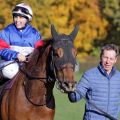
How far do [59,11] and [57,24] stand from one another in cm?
76

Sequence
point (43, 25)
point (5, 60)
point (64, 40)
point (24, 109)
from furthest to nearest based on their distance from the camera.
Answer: point (43, 25) < point (5, 60) < point (24, 109) < point (64, 40)

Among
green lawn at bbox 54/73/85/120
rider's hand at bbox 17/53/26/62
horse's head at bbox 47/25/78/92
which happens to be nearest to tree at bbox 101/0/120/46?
green lawn at bbox 54/73/85/120

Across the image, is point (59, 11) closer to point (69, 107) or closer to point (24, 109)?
point (69, 107)

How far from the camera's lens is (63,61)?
657 cm

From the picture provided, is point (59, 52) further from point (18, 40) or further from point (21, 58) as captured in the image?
point (18, 40)

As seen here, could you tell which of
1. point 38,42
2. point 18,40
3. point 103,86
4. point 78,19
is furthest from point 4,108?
point 78,19

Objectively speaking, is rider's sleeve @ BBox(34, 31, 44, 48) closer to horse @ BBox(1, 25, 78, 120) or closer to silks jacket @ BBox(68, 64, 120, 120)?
horse @ BBox(1, 25, 78, 120)

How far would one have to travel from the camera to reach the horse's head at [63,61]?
646 cm

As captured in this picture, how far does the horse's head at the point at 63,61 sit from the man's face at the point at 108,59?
33 centimetres

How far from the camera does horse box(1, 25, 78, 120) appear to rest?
666cm

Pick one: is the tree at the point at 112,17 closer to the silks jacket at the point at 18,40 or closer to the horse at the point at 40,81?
the silks jacket at the point at 18,40

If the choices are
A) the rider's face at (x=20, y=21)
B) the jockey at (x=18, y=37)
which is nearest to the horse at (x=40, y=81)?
the jockey at (x=18, y=37)

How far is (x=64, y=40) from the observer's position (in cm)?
676

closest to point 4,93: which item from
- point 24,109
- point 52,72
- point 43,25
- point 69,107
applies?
point 24,109
